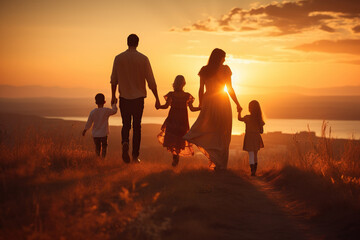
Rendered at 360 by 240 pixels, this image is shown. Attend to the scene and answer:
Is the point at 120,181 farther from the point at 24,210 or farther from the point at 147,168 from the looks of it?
the point at 24,210

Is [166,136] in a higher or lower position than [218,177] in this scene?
higher

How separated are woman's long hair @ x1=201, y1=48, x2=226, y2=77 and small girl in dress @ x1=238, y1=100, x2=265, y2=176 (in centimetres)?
212

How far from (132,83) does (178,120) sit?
1.46 meters

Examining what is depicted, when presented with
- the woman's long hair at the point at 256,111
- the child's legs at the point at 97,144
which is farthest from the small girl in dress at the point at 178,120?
the woman's long hair at the point at 256,111

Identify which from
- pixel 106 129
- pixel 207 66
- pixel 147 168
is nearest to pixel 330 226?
pixel 147 168

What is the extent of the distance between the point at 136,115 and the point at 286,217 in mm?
4482

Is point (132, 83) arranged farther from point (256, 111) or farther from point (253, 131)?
point (253, 131)

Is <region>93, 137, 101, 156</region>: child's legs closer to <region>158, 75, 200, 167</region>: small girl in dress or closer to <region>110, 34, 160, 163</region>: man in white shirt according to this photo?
<region>110, 34, 160, 163</region>: man in white shirt

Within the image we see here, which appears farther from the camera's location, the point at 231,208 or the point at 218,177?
the point at 218,177

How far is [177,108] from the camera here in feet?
32.3

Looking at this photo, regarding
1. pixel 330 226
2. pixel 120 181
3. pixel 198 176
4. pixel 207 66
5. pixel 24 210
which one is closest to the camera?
pixel 24 210

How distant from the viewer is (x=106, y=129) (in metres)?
10.0

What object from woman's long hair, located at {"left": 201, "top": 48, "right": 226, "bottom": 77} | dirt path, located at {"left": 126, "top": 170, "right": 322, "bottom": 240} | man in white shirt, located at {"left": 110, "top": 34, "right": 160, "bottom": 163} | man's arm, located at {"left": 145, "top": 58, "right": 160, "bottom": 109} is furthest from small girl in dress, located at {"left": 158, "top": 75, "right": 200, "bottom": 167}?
dirt path, located at {"left": 126, "top": 170, "right": 322, "bottom": 240}

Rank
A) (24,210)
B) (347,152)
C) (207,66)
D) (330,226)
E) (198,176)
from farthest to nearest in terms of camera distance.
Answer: (347,152)
(207,66)
(198,176)
(330,226)
(24,210)
